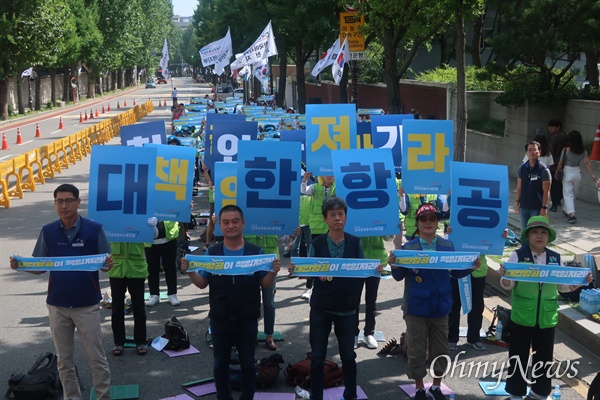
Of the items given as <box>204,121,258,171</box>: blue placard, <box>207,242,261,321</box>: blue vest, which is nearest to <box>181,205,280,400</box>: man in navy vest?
<box>207,242,261,321</box>: blue vest

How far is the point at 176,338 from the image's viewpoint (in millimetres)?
7930

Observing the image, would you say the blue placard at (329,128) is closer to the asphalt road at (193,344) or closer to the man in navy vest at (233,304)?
the asphalt road at (193,344)

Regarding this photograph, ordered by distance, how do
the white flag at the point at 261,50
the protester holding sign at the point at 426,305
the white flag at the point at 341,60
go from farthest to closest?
the white flag at the point at 261,50
the white flag at the point at 341,60
the protester holding sign at the point at 426,305

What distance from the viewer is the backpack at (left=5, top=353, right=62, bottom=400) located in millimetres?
6488

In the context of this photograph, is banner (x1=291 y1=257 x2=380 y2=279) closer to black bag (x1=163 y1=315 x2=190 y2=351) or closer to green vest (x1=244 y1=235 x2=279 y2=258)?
green vest (x1=244 y1=235 x2=279 y2=258)

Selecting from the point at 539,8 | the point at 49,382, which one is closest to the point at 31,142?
the point at 539,8

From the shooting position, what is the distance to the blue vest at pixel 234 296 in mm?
6047

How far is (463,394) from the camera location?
22.2ft

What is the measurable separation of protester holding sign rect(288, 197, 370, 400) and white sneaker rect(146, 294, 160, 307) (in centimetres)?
379

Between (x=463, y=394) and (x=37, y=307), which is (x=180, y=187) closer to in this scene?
(x=37, y=307)

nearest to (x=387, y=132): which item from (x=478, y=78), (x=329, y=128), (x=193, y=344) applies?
(x=329, y=128)

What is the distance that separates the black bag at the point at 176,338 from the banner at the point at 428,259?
2.72 m

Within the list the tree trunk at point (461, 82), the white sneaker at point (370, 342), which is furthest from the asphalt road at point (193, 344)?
the tree trunk at point (461, 82)

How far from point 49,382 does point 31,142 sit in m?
30.2
